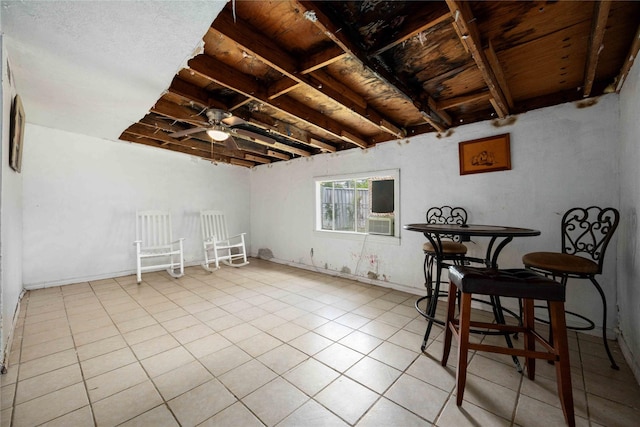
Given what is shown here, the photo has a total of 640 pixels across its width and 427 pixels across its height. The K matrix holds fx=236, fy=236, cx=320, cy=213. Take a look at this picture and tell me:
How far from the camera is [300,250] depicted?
461 centimetres

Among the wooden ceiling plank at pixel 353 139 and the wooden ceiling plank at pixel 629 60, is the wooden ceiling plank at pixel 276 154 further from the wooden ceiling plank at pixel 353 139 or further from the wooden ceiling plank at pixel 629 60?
the wooden ceiling plank at pixel 629 60

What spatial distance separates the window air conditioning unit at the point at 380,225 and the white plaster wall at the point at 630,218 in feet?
Answer: 7.72

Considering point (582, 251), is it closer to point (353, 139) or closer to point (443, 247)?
point (443, 247)

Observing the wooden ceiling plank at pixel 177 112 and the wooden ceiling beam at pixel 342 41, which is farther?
the wooden ceiling plank at pixel 177 112

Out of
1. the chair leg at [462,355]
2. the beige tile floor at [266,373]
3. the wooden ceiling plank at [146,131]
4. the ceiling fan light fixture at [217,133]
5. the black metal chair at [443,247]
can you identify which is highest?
the wooden ceiling plank at [146,131]

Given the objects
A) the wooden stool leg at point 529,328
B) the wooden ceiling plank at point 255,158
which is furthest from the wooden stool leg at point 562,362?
the wooden ceiling plank at point 255,158

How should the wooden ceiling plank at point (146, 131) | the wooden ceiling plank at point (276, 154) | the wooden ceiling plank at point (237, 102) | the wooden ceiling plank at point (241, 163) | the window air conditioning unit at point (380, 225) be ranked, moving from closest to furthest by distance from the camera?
1. the wooden ceiling plank at point (237, 102)
2. the wooden ceiling plank at point (146, 131)
3. the window air conditioning unit at point (380, 225)
4. the wooden ceiling plank at point (276, 154)
5. the wooden ceiling plank at point (241, 163)

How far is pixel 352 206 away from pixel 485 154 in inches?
96.8

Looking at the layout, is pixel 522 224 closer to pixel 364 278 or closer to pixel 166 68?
pixel 364 278

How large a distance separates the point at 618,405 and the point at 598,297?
115 cm

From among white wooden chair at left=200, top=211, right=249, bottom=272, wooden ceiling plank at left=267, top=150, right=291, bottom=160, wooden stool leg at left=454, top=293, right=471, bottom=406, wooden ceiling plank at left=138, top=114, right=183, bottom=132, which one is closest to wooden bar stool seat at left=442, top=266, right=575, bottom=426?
wooden stool leg at left=454, top=293, right=471, bottom=406

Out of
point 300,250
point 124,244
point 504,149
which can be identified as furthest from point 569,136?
point 124,244

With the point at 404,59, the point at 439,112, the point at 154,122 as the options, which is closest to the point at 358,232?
the point at 439,112

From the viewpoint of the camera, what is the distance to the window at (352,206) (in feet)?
13.3
